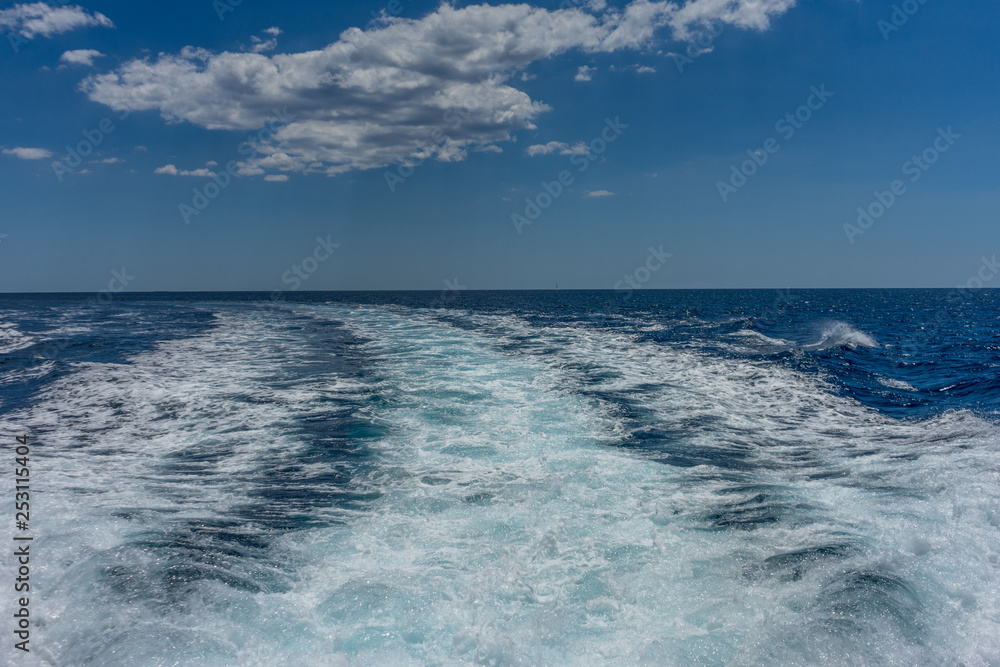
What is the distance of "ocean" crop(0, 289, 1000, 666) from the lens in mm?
4156

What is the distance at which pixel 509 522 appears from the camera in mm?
6191

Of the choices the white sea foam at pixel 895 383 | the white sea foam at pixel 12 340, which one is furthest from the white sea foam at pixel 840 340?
the white sea foam at pixel 12 340

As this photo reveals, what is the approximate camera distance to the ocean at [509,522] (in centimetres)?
416

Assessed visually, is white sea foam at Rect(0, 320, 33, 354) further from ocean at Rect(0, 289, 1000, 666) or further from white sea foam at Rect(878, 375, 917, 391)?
white sea foam at Rect(878, 375, 917, 391)

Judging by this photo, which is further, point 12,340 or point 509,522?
point 12,340

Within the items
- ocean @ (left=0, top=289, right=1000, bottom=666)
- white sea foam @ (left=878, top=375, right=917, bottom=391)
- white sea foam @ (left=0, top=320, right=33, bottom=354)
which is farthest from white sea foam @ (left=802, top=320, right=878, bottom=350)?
white sea foam @ (left=0, top=320, right=33, bottom=354)

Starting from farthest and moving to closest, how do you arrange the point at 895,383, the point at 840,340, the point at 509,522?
1. the point at 840,340
2. the point at 895,383
3. the point at 509,522

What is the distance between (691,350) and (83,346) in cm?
2344

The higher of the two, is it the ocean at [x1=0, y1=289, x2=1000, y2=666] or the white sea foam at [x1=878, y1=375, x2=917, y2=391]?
the white sea foam at [x1=878, y1=375, x2=917, y2=391]

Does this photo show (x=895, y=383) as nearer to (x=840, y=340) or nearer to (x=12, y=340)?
(x=840, y=340)

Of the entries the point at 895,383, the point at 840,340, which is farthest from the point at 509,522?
the point at 840,340

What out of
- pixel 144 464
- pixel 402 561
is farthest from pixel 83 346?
pixel 402 561

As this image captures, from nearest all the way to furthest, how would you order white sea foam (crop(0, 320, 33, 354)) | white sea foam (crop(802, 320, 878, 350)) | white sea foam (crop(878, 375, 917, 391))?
1. white sea foam (crop(878, 375, 917, 391))
2. white sea foam (crop(0, 320, 33, 354))
3. white sea foam (crop(802, 320, 878, 350))

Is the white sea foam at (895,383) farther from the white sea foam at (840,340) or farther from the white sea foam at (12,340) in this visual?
the white sea foam at (12,340)
